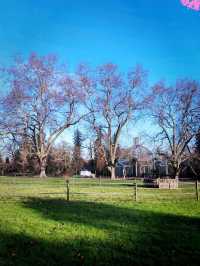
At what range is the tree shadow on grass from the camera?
25.3ft

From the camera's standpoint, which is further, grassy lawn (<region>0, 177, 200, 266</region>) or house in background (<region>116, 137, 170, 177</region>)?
house in background (<region>116, 137, 170, 177</region>)

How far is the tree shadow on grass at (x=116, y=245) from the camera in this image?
7.71 m

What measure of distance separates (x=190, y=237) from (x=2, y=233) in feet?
16.6

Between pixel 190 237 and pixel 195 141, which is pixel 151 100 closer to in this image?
pixel 195 141

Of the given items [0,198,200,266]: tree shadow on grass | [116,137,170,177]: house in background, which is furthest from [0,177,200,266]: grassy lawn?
[116,137,170,177]: house in background

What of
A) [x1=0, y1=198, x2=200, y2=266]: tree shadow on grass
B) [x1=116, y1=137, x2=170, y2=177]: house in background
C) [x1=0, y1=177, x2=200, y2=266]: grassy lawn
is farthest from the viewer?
[x1=116, y1=137, x2=170, y2=177]: house in background

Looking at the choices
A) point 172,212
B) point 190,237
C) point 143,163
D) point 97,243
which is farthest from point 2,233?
point 143,163

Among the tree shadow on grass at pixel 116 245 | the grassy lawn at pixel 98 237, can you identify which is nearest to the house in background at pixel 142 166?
the grassy lawn at pixel 98 237

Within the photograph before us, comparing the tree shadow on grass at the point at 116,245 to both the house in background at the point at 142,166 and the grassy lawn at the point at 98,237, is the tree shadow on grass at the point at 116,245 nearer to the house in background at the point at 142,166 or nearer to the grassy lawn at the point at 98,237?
the grassy lawn at the point at 98,237

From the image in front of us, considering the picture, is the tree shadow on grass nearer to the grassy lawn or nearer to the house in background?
the grassy lawn

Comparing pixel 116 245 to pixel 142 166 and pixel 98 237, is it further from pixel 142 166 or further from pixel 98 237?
pixel 142 166

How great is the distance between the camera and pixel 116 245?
9.01m

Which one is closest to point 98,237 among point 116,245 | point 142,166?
point 116,245

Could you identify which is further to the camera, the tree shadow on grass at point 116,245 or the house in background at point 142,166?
the house in background at point 142,166
